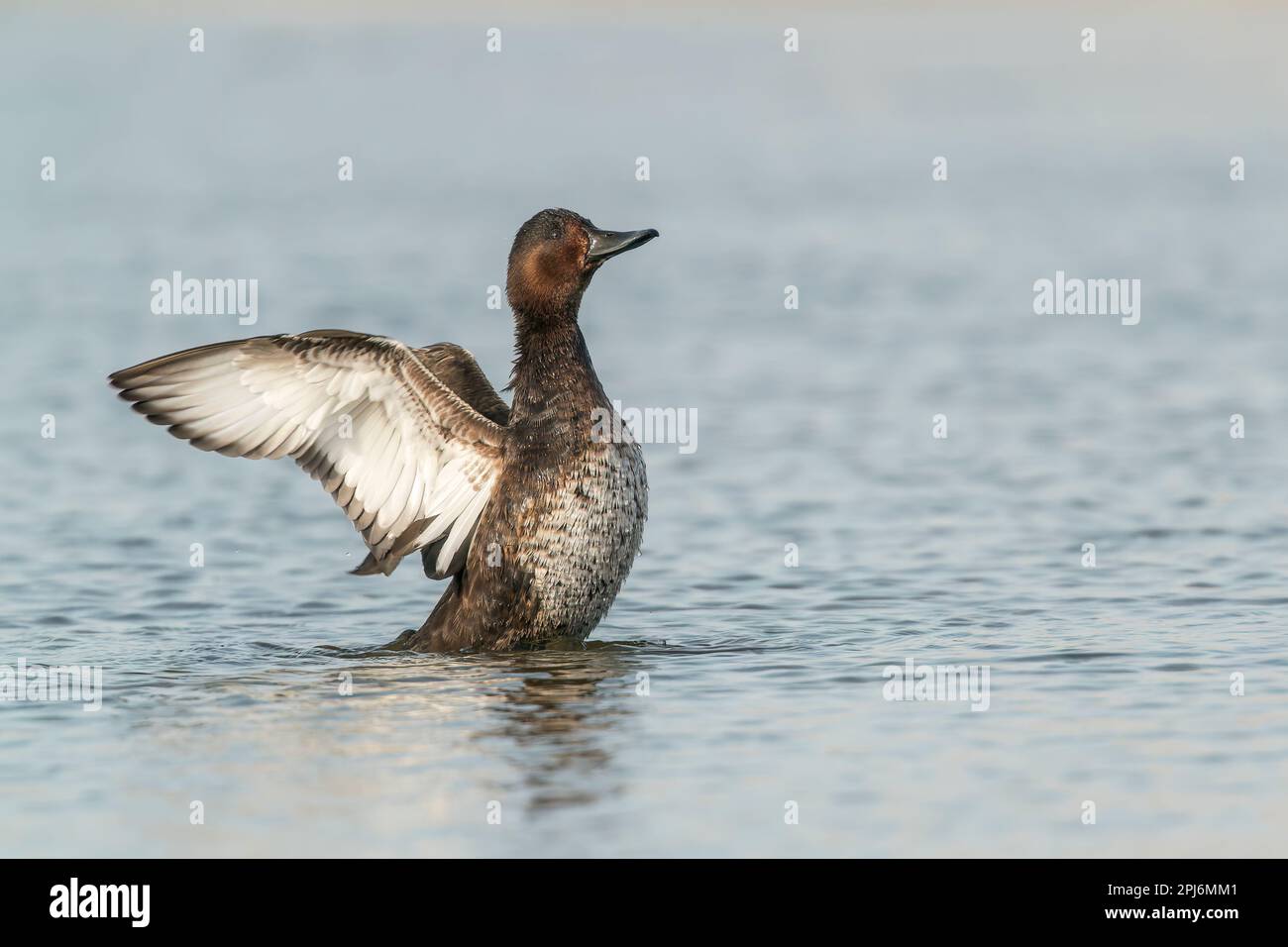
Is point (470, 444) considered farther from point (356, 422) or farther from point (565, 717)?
point (565, 717)

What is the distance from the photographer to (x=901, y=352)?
20547 millimetres

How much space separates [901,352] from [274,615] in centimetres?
1033

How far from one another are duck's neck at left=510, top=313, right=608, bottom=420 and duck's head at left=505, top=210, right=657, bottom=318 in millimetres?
82

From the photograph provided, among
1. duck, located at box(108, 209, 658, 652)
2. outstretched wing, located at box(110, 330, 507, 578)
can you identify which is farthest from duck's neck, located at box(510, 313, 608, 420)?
outstretched wing, located at box(110, 330, 507, 578)

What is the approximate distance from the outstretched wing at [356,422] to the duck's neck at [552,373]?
24 cm

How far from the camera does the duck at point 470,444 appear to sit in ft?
32.6

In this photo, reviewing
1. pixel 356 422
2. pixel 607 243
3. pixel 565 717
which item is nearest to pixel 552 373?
pixel 607 243

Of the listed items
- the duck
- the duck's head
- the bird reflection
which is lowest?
the bird reflection

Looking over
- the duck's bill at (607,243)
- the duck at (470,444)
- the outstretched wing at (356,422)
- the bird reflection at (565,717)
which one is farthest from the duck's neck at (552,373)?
the bird reflection at (565,717)

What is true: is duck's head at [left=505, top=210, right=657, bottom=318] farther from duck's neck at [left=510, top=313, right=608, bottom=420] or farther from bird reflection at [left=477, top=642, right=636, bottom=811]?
bird reflection at [left=477, top=642, right=636, bottom=811]

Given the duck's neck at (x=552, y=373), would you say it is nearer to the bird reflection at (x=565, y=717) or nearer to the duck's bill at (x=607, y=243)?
the duck's bill at (x=607, y=243)

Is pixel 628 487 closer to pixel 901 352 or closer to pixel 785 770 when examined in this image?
pixel 785 770

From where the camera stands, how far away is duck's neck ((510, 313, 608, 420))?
404 inches
